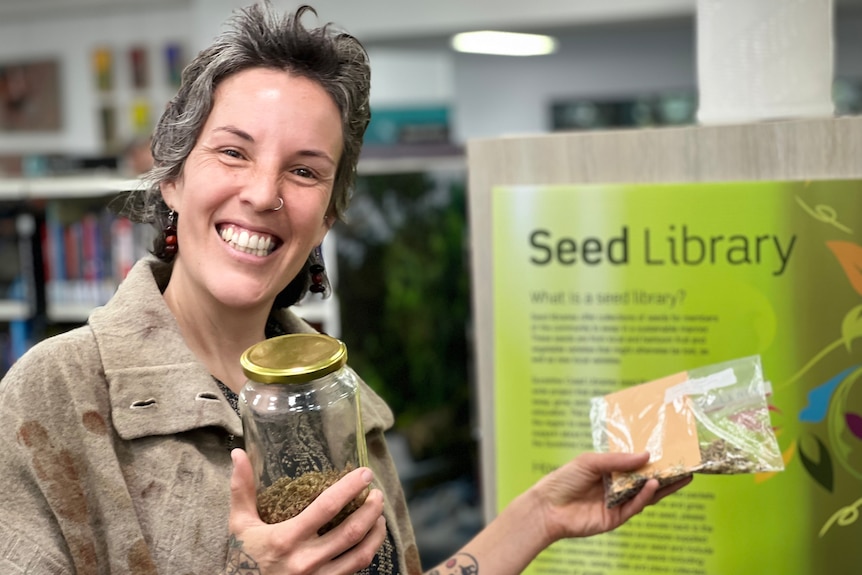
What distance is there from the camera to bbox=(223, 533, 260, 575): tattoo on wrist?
0.88 metres

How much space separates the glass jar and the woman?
2.1 inches

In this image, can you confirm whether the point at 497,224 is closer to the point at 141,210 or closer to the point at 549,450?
the point at 549,450

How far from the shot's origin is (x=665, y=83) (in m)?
8.87

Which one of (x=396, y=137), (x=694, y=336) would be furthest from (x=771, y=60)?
(x=396, y=137)

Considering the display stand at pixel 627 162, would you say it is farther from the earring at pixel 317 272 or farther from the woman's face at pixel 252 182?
the woman's face at pixel 252 182

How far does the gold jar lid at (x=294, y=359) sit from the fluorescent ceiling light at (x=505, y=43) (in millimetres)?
6297

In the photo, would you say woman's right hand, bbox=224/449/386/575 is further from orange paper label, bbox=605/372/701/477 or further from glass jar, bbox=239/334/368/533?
orange paper label, bbox=605/372/701/477

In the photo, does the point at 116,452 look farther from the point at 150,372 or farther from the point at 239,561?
the point at 239,561

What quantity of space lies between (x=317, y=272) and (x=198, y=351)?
0.23 m

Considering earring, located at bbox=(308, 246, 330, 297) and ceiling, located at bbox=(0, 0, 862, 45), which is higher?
ceiling, located at bbox=(0, 0, 862, 45)

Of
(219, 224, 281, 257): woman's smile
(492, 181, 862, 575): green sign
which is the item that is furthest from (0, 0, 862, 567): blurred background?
(492, 181, 862, 575): green sign

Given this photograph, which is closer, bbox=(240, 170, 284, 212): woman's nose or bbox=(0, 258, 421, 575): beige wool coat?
bbox=(0, 258, 421, 575): beige wool coat

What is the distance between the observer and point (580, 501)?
1467mm

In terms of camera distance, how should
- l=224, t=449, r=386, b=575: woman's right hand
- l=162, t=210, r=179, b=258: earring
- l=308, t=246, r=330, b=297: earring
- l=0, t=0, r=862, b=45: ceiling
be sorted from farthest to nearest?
l=0, t=0, r=862, b=45: ceiling
l=308, t=246, r=330, b=297: earring
l=162, t=210, r=179, b=258: earring
l=224, t=449, r=386, b=575: woman's right hand
